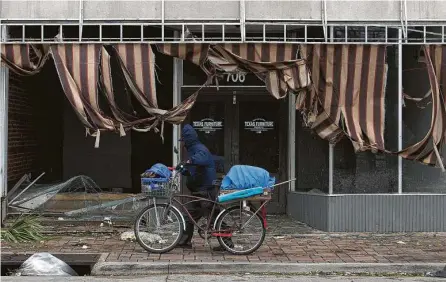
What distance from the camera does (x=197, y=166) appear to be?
8664 millimetres

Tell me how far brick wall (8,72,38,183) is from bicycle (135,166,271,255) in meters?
3.85

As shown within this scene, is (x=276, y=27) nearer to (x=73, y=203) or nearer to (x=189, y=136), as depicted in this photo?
(x=189, y=136)

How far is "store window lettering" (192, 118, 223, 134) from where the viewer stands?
1189 centimetres

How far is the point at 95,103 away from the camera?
31.9ft

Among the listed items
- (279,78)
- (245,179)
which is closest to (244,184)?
(245,179)

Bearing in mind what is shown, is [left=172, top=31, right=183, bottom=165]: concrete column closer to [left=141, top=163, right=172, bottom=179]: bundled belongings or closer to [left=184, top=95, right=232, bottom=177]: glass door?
[left=184, top=95, right=232, bottom=177]: glass door

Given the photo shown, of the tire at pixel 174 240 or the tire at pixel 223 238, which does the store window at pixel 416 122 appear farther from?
the tire at pixel 174 240

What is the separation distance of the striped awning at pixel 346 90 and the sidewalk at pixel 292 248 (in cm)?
167

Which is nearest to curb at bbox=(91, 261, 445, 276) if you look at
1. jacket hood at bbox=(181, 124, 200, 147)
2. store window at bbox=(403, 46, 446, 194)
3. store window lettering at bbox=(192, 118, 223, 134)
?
jacket hood at bbox=(181, 124, 200, 147)

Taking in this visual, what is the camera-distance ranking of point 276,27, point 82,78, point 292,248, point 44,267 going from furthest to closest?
point 276,27 → point 82,78 → point 292,248 → point 44,267

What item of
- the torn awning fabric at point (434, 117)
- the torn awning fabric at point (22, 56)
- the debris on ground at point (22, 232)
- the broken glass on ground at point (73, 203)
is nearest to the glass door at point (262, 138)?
the broken glass on ground at point (73, 203)

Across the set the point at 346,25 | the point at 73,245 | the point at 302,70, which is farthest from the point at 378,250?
the point at 73,245

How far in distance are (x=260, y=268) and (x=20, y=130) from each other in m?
6.15

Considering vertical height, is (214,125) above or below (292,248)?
above
